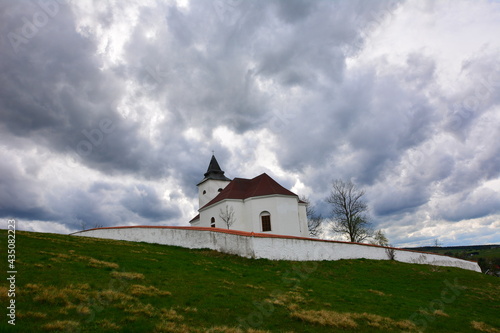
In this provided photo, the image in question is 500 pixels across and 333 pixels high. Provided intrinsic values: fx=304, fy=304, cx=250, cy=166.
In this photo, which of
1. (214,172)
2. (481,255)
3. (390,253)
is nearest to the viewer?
(390,253)

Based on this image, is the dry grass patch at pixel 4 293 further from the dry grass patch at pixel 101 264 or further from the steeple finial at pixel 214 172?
the steeple finial at pixel 214 172

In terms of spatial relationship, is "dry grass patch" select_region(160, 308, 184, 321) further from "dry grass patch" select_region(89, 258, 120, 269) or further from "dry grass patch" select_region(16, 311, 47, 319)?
"dry grass patch" select_region(89, 258, 120, 269)

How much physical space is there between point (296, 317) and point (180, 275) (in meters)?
6.46

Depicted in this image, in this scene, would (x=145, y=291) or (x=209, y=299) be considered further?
(x=209, y=299)

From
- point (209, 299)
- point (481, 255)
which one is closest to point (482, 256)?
point (481, 255)

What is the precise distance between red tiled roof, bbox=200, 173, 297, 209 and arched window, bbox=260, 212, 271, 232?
2.39 meters

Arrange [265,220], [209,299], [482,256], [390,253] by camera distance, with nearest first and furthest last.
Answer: [209,299], [390,253], [265,220], [482,256]

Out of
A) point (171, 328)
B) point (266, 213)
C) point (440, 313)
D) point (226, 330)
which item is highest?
point (266, 213)

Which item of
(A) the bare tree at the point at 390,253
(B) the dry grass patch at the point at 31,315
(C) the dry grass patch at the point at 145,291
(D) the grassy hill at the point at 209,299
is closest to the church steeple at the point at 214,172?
(A) the bare tree at the point at 390,253

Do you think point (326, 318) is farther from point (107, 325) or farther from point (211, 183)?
point (211, 183)

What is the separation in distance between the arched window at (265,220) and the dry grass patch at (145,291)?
82.8 ft

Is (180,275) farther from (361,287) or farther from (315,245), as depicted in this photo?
(315,245)

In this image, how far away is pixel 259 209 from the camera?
36.1 m

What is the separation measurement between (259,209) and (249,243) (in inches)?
526
